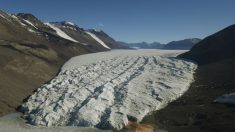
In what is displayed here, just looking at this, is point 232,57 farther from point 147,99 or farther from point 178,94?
point 147,99

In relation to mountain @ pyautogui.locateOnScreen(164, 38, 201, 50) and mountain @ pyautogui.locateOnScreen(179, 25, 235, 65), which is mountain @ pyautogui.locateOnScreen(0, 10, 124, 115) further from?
mountain @ pyautogui.locateOnScreen(164, 38, 201, 50)

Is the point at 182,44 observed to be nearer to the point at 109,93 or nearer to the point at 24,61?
the point at 24,61

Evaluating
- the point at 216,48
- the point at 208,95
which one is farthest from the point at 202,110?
the point at 216,48

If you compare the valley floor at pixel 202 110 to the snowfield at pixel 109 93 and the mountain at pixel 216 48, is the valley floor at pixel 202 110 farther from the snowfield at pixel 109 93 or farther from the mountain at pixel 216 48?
the mountain at pixel 216 48

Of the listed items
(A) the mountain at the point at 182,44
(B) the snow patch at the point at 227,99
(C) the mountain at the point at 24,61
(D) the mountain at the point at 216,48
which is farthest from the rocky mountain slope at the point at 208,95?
(A) the mountain at the point at 182,44

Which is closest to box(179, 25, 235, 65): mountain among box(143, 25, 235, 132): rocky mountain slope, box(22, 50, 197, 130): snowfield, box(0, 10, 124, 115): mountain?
box(143, 25, 235, 132): rocky mountain slope
